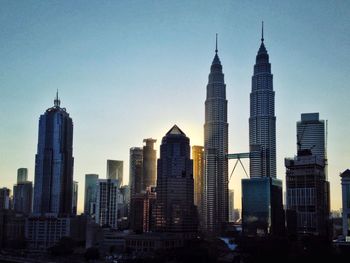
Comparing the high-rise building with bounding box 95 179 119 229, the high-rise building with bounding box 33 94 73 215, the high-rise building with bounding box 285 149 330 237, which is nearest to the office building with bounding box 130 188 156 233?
the high-rise building with bounding box 95 179 119 229

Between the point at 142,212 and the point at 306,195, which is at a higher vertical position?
the point at 306,195

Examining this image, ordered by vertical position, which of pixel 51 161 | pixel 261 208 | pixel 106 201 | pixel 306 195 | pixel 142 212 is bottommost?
pixel 142 212

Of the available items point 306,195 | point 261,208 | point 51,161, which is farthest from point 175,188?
point 51,161

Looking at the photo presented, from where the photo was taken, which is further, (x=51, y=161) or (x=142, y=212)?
(x=142, y=212)

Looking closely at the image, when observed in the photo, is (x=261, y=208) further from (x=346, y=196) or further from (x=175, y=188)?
(x=346, y=196)

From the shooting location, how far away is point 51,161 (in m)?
188

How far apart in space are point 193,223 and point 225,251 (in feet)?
94.3

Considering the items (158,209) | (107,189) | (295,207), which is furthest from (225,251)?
(107,189)

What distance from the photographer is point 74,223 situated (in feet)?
566

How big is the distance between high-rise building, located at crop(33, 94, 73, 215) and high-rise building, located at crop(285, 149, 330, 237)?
79.8m

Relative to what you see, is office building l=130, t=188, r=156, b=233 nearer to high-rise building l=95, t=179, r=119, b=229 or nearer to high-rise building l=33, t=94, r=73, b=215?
high-rise building l=95, t=179, r=119, b=229

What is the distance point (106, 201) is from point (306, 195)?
247ft

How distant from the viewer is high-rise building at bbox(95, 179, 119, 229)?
7736 inches

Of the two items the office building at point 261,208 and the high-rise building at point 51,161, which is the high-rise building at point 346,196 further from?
the high-rise building at point 51,161
